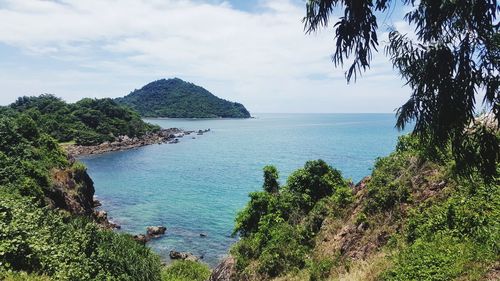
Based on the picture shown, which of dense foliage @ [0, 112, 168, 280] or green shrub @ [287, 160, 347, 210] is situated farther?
green shrub @ [287, 160, 347, 210]

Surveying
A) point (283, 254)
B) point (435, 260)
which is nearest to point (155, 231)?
point (283, 254)

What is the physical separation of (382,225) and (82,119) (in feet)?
445

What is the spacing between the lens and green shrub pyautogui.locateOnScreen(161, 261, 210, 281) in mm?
34188

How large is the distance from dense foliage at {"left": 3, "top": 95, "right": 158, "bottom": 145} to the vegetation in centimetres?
10293

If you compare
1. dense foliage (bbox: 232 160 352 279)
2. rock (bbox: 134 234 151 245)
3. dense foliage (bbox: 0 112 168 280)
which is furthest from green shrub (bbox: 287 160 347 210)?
rock (bbox: 134 234 151 245)

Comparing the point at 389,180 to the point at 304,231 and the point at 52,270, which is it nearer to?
the point at 304,231

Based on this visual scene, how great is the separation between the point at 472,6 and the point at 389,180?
16677 millimetres

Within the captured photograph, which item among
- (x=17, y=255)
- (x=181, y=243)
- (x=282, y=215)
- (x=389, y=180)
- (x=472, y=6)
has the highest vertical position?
(x=472, y=6)

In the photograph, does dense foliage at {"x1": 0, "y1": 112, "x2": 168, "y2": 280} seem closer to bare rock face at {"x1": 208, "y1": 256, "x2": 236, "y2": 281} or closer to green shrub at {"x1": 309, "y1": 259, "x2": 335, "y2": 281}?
bare rock face at {"x1": 208, "y1": 256, "x2": 236, "y2": 281}

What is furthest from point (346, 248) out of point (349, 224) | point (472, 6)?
point (472, 6)

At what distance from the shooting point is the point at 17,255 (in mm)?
14875

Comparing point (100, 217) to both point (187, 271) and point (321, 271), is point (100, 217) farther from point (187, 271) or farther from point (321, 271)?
point (321, 271)

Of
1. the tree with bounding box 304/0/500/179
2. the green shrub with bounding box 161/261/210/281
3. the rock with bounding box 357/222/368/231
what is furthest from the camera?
the green shrub with bounding box 161/261/210/281

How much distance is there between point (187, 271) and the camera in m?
35.3
